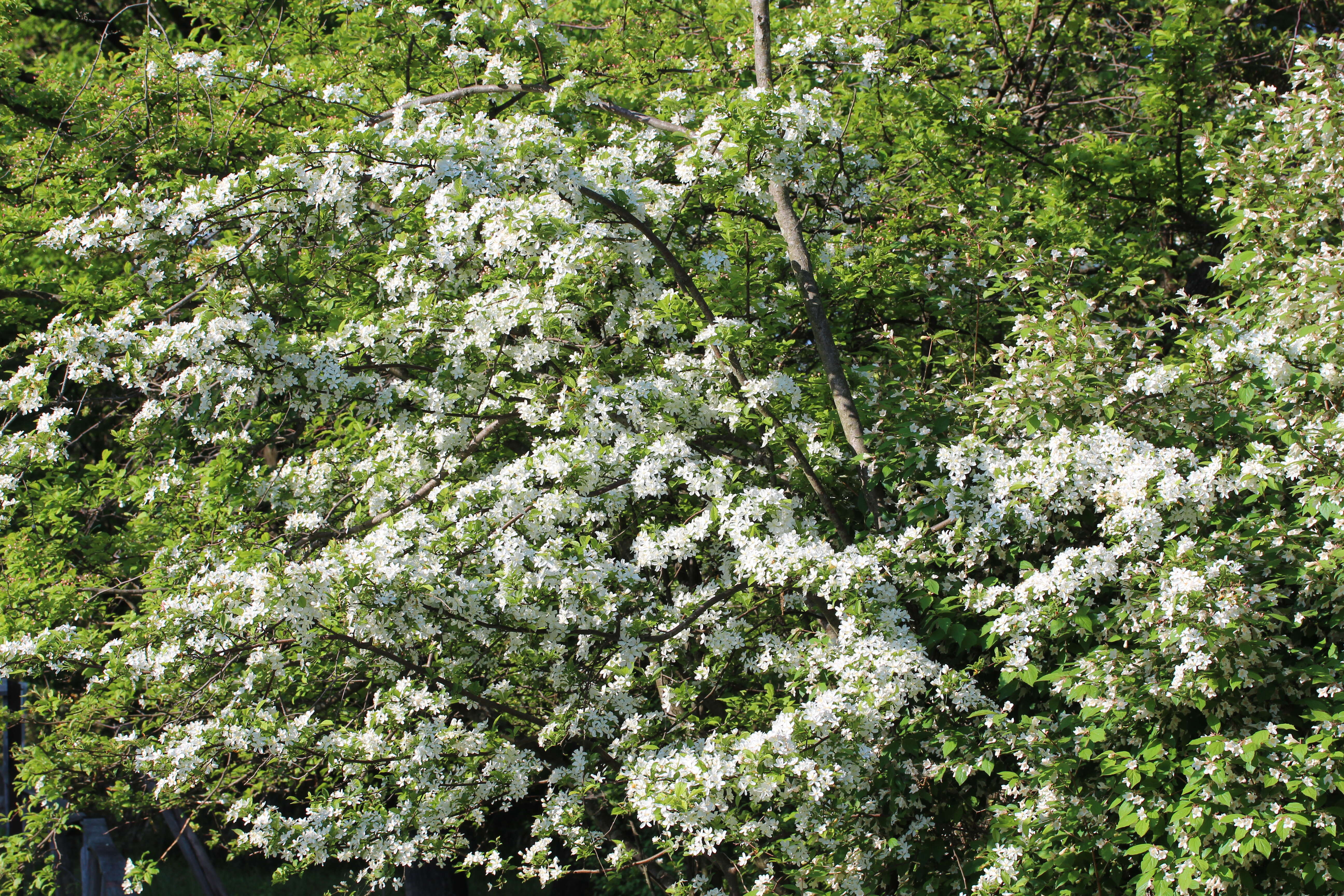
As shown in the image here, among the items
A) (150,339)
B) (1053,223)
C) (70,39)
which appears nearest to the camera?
(150,339)

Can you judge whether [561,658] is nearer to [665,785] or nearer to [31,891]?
[665,785]

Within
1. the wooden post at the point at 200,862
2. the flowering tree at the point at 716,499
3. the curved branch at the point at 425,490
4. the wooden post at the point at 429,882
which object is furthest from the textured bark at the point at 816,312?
the wooden post at the point at 200,862

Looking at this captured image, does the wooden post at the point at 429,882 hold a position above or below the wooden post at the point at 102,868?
below

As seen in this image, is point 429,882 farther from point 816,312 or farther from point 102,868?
point 816,312

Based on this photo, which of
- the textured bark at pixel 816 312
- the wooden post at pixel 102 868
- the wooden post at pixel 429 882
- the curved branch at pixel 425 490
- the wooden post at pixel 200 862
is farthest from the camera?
the wooden post at pixel 429 882

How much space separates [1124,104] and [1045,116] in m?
1.52

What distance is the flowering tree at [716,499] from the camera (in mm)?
3508

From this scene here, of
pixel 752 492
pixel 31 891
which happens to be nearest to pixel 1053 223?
pixel 752 492

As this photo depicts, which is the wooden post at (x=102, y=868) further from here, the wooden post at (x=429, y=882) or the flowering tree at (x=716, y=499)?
the wooden post at (x=429, y=882)

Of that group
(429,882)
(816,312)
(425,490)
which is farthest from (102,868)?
(816,312)

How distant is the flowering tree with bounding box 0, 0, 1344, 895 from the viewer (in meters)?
3.51

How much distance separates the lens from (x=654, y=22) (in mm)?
8594

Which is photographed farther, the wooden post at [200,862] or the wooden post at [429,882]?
the wooden post at [429,882]

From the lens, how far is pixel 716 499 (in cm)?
405
